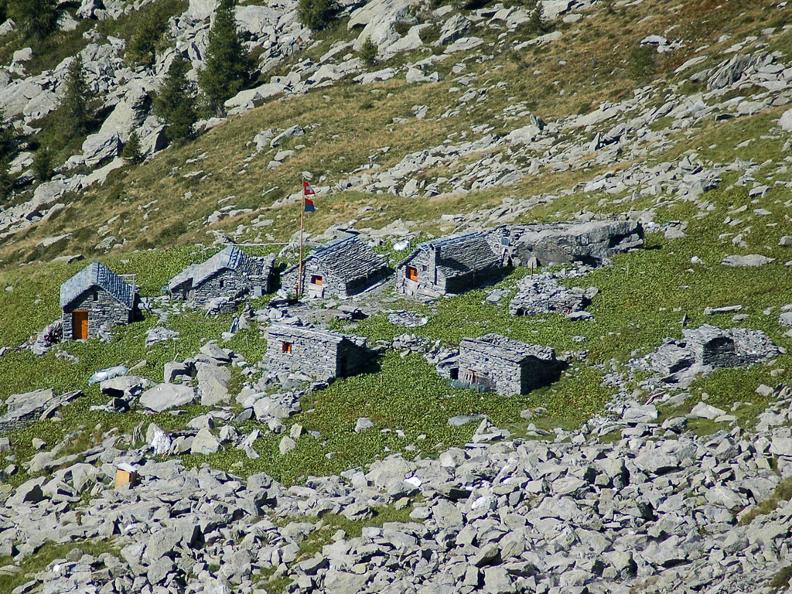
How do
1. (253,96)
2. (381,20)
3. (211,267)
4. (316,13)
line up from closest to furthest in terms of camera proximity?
(211,267) → (253,96) → (381,20) → (316,13)

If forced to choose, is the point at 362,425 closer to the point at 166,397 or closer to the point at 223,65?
the point at 166,397

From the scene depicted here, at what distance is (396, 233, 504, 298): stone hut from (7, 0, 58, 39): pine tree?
335ft

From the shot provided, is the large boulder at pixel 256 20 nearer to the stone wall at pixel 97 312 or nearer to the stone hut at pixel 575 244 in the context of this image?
the stone wall at pixel 97 312

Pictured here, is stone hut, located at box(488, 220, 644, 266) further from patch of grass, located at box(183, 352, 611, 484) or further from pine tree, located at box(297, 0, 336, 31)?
pine tree, located at box(297, 0, 336, 31)

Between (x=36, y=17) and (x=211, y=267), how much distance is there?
324 ft

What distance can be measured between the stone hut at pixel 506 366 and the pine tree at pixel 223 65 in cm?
7408

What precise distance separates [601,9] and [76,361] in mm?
67438

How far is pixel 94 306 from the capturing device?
1681 inches

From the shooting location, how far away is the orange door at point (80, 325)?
4278 centimetres

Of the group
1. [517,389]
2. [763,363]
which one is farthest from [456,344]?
[763,363]

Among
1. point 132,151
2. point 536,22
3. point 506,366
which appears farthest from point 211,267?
point 536,22

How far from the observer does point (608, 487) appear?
80.2 ft

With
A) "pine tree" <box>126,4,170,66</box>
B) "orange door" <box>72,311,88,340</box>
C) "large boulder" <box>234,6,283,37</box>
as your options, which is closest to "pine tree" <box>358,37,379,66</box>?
"large boulder" <box>234,6,283,37</box>

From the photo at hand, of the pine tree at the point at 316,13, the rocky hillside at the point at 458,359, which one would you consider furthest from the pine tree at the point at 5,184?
the pine tree at the point at 316,13
